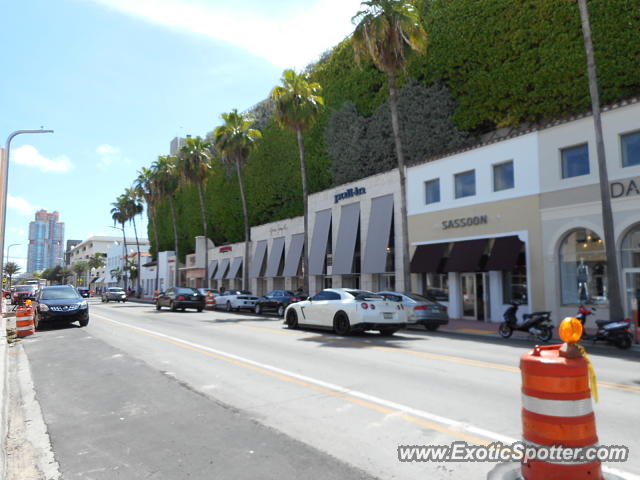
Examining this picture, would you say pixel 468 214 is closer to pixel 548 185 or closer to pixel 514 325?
pixel 548 185

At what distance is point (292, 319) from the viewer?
17609mm

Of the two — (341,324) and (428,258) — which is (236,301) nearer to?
(428,258)

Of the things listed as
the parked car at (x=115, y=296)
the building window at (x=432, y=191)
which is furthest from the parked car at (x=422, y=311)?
the parked car at (x=115, y=296)

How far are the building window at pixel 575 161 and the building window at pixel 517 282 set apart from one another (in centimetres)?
381

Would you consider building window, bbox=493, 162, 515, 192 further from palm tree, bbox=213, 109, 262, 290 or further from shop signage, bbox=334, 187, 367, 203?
palm tree, bbox=213, 109, 262, 290

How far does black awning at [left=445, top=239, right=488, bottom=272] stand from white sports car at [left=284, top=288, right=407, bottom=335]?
803 cm

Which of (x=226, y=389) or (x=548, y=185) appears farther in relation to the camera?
(x=548, y=185)

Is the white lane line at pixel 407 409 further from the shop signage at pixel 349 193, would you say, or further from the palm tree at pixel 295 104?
the shop signage at pixel 349 193

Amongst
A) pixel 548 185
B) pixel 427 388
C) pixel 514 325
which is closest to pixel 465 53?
pixel 548 185

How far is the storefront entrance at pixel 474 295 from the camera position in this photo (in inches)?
894

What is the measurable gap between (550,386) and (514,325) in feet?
43.4

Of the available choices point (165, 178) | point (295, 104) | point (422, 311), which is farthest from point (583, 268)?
point (165, 178)

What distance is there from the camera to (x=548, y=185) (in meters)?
20.1

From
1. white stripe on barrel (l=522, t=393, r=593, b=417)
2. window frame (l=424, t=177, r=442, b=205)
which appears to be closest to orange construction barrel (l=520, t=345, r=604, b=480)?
white stripe on barrel (l=522, t=393, r=593, b=417)
